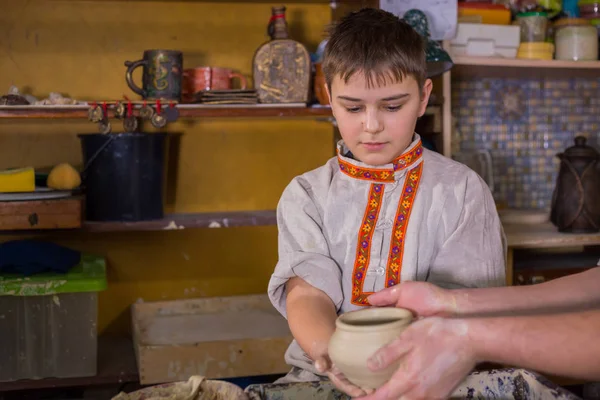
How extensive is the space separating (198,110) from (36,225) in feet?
2.14

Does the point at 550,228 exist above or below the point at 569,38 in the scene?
below

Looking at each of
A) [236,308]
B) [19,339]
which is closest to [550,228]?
[236,308]

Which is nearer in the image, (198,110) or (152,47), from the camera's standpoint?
(198,110)

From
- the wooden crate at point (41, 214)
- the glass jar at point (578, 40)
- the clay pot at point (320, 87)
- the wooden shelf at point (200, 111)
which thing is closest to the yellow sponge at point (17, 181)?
the wooden crate at point (41, 214)

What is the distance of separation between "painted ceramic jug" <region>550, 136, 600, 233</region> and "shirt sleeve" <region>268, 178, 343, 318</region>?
1.52 metres

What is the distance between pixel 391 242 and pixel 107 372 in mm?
1410

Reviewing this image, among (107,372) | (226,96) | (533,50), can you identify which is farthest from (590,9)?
(107,372)

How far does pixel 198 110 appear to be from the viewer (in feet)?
8.46

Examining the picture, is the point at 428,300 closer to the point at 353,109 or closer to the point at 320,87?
the point at 353,109

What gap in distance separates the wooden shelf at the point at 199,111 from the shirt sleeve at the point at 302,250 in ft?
3.11

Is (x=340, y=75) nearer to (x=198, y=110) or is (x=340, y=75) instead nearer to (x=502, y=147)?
(x=198, y=110)

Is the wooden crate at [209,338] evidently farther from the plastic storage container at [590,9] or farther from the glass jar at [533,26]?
the plastic storage container at [590,9]

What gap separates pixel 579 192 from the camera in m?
2.86

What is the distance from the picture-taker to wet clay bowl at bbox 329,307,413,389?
3.67 ft
